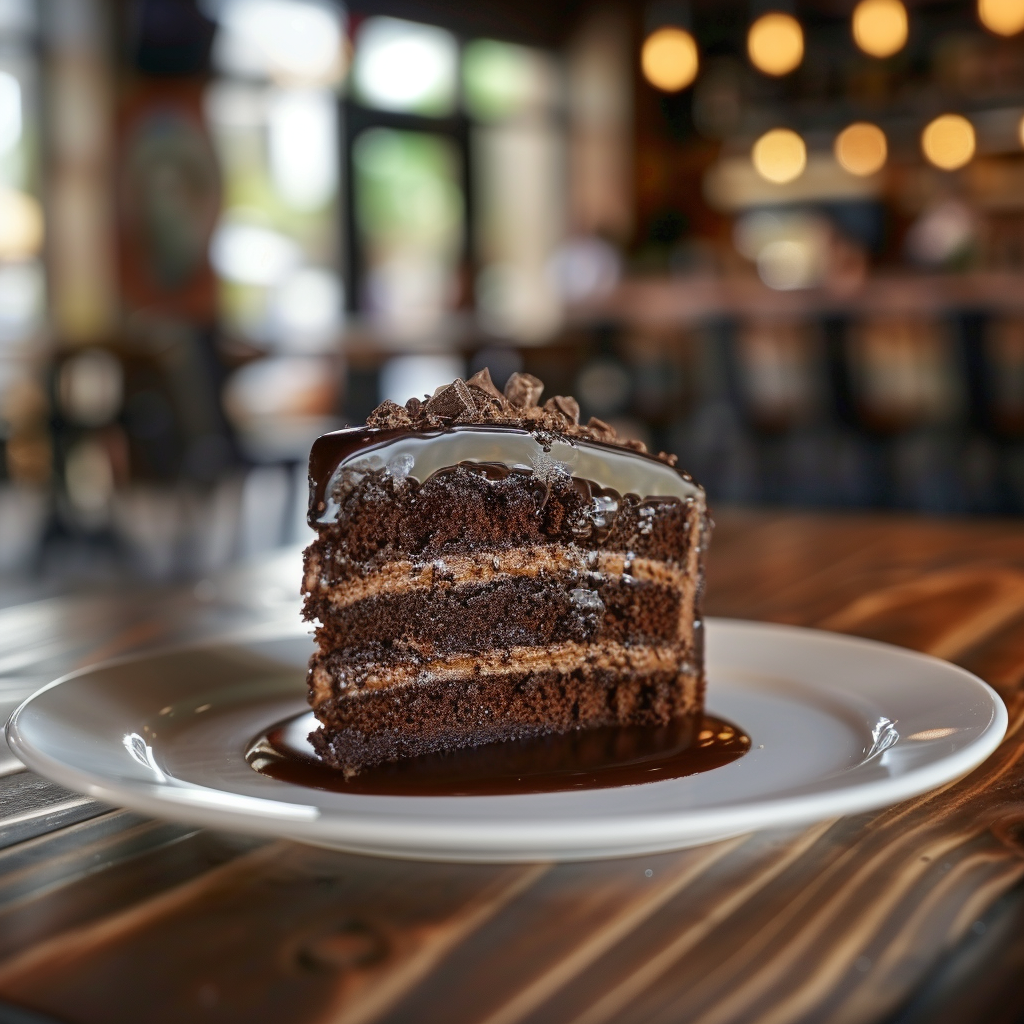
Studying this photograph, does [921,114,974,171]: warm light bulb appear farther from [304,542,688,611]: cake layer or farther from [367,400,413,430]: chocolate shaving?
[367,400,413,430]: chocolate shaving

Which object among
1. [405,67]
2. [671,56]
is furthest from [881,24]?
[405,67]

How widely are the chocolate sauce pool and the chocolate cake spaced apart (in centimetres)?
4

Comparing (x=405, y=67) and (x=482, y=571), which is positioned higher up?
(x=405, y=67)

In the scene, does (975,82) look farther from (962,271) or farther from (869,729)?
(869,729)

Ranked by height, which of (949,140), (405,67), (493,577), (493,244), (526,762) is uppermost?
(405,67)

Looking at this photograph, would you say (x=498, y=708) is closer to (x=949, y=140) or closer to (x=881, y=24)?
(x=881, y=24)

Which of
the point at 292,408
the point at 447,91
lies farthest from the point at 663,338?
the point at 447,91

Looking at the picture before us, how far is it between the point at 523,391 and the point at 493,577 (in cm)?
22

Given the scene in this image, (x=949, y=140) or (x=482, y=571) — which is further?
(x=949, y=140)

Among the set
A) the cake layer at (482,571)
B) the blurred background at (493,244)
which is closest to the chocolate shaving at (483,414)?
the cake layer at (482,571)

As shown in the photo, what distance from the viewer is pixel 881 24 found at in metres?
6.98

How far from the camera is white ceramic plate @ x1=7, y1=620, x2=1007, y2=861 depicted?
68 centimetres

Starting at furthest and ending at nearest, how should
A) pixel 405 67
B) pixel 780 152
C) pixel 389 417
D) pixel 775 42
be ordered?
pixel 405 67 < pixel 780 152 < pixel 775 42 < pixel 389 417

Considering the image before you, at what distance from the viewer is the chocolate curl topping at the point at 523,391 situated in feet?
4.18
